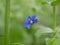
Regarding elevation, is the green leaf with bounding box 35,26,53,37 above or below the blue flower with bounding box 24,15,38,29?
below

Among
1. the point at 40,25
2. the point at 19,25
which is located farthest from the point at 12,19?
the point at 40,25

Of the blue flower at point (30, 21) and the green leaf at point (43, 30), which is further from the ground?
the blue flower at point (30, 21)

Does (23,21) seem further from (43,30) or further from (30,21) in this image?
(43,30)

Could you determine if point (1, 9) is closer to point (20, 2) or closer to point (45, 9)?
point (20, 2)

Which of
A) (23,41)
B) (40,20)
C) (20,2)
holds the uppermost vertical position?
(20,2)

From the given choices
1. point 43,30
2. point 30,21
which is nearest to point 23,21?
point 30,21

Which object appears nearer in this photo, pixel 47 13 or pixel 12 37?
pixel 12 37

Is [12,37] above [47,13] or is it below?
below
